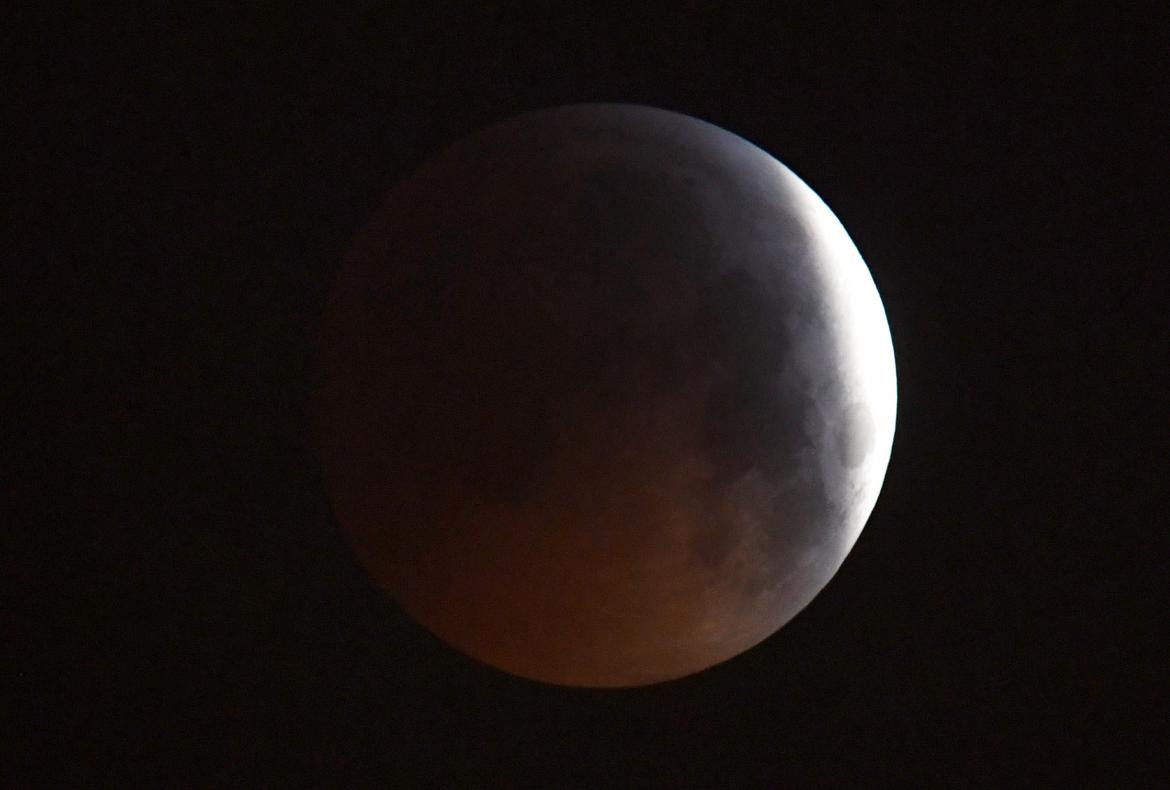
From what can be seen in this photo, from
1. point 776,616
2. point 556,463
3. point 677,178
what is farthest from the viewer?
point 776,616

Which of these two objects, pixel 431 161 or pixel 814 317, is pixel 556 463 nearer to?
pixel 814 317

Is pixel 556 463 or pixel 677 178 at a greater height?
pixel 677 178

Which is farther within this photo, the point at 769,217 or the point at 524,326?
the point at 769,217

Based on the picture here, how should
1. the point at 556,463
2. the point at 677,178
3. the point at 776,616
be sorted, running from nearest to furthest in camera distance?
the point at 556,463, the point at 677,178, the point at 776,616

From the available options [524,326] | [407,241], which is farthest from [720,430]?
[407,241]

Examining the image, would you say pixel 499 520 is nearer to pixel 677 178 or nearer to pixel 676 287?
pixel 676 287

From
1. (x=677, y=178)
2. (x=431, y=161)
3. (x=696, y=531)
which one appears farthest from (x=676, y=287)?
(x=431, y=161)

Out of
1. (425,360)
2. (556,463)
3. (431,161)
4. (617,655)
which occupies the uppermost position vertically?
(431,161)

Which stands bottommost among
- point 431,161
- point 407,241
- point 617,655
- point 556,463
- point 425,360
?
point 617,655

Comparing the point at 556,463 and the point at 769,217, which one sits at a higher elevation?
the point at 769,217
